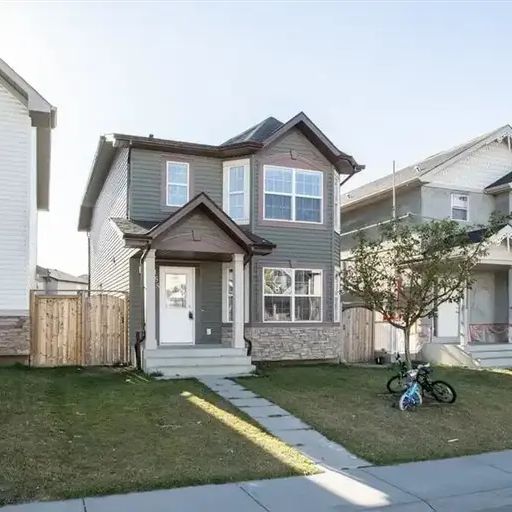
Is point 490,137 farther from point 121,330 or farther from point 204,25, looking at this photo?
point 121,330

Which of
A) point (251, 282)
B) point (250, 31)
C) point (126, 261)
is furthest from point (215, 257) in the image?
point (250, 31)

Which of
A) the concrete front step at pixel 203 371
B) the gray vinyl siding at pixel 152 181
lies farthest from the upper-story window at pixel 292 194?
the concrete front step at pixel 203 371

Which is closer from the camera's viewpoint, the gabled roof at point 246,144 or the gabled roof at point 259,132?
the gabled roof at point 246,144

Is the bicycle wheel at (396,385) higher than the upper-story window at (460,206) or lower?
lower

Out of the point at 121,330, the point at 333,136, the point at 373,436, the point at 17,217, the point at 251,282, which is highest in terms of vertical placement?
the point at 333,136

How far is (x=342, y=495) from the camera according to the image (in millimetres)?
6270

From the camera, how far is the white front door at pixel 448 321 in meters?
19.5

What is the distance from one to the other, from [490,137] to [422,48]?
9.74m

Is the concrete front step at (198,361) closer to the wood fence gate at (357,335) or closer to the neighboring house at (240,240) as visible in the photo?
the neighboring house at (240,240)

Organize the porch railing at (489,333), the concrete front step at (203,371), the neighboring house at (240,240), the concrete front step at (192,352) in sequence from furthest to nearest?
the porch railing at (489,333)
the neighboring house at (240,240)
the concrete front step at (192,352)
the concrete front step at (203,371)

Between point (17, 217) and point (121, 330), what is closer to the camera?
point (17, 217)

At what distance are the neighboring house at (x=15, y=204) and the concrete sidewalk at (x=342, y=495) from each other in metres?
9.05

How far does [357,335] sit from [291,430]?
1025cm

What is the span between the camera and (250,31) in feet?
40.9
